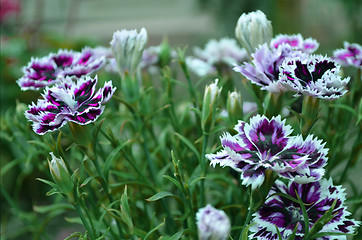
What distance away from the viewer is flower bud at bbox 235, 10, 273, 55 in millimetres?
463

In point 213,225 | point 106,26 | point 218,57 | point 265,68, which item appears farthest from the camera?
point 106,26

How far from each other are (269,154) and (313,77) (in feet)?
0.27

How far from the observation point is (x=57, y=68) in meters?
0.49

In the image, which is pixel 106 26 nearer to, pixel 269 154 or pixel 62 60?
pixel 62 60

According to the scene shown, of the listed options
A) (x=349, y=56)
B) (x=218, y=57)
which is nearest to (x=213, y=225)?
(x=349, y=56)

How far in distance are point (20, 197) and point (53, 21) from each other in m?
2.41

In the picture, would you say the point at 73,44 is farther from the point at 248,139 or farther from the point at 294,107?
the point at 248,139

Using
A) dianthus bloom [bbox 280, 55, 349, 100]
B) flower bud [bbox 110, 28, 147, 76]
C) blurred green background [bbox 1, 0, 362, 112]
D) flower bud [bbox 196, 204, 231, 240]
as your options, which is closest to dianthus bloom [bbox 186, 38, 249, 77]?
blurred green background [bbox 1, 0, 362, 112]

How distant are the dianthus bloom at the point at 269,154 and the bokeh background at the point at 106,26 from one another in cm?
23

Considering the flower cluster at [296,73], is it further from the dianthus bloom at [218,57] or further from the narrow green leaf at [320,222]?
the dianthus bloom at [218,57]

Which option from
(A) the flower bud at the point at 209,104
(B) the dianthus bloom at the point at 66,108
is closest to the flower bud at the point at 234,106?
(A) the flower bud at the point at 209,104

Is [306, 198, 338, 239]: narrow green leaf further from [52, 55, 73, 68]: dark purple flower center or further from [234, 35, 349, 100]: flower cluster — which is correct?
[52, 55, 73, 68]: dark purple flower center

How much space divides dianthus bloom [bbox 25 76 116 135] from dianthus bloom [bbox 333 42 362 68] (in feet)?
0.92

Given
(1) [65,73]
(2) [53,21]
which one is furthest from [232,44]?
(2) [53,21]
